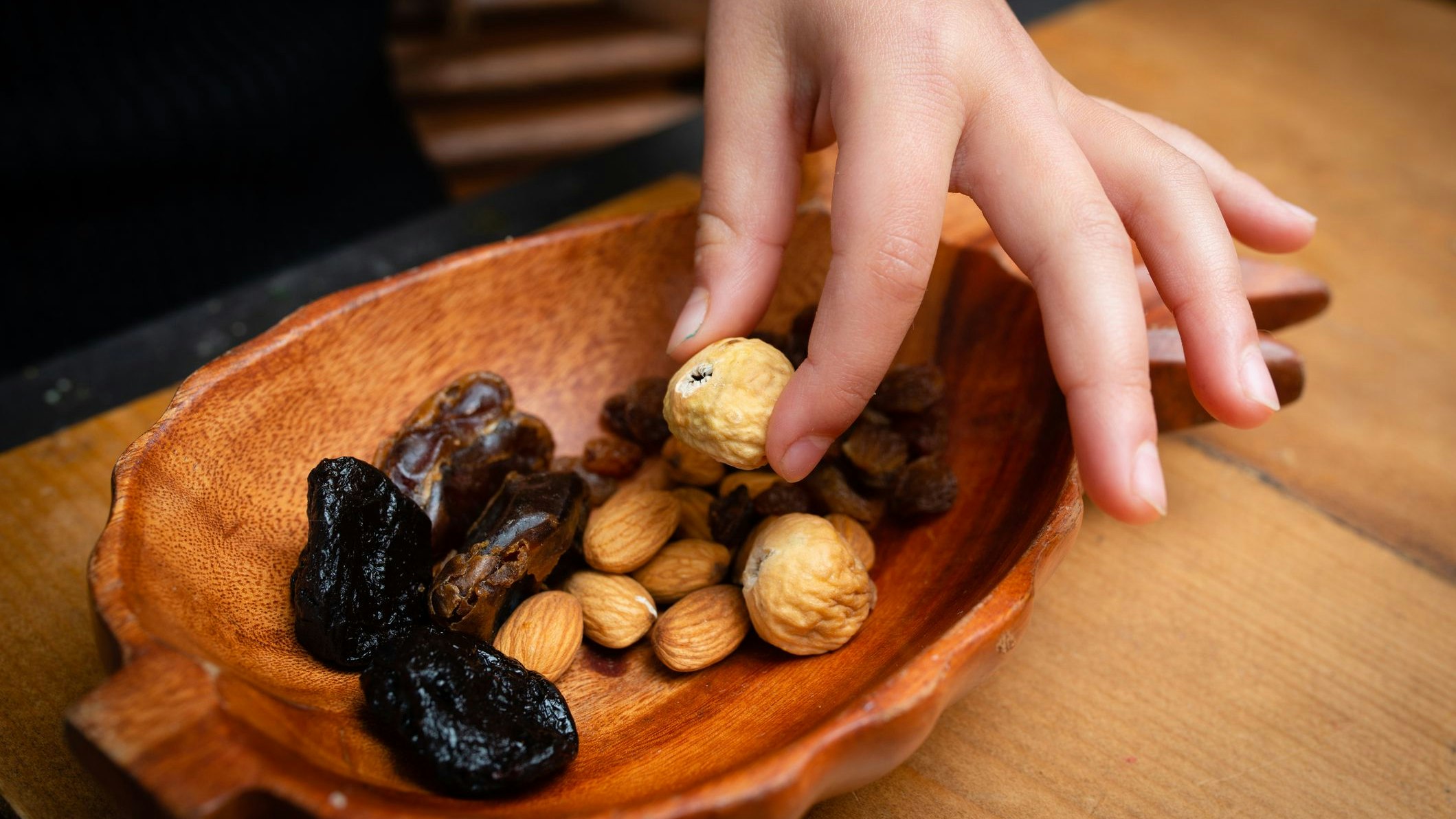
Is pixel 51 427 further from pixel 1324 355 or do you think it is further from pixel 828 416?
pixel 1324 355

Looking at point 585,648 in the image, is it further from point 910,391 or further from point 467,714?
point 910,391

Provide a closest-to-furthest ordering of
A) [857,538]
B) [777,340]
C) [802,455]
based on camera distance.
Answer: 1. [802,455]
2. [857,538]
3. [777,340]

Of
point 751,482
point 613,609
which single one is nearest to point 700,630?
point 613,609

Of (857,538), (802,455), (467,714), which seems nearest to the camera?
(467,714)

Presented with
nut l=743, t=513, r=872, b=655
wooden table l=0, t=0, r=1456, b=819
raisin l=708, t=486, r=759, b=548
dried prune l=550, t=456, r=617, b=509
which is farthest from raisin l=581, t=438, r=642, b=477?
wooden table l=0, t=0, r=1456, b=819

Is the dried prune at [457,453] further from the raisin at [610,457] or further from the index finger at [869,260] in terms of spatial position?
the index finger at [869,260]
